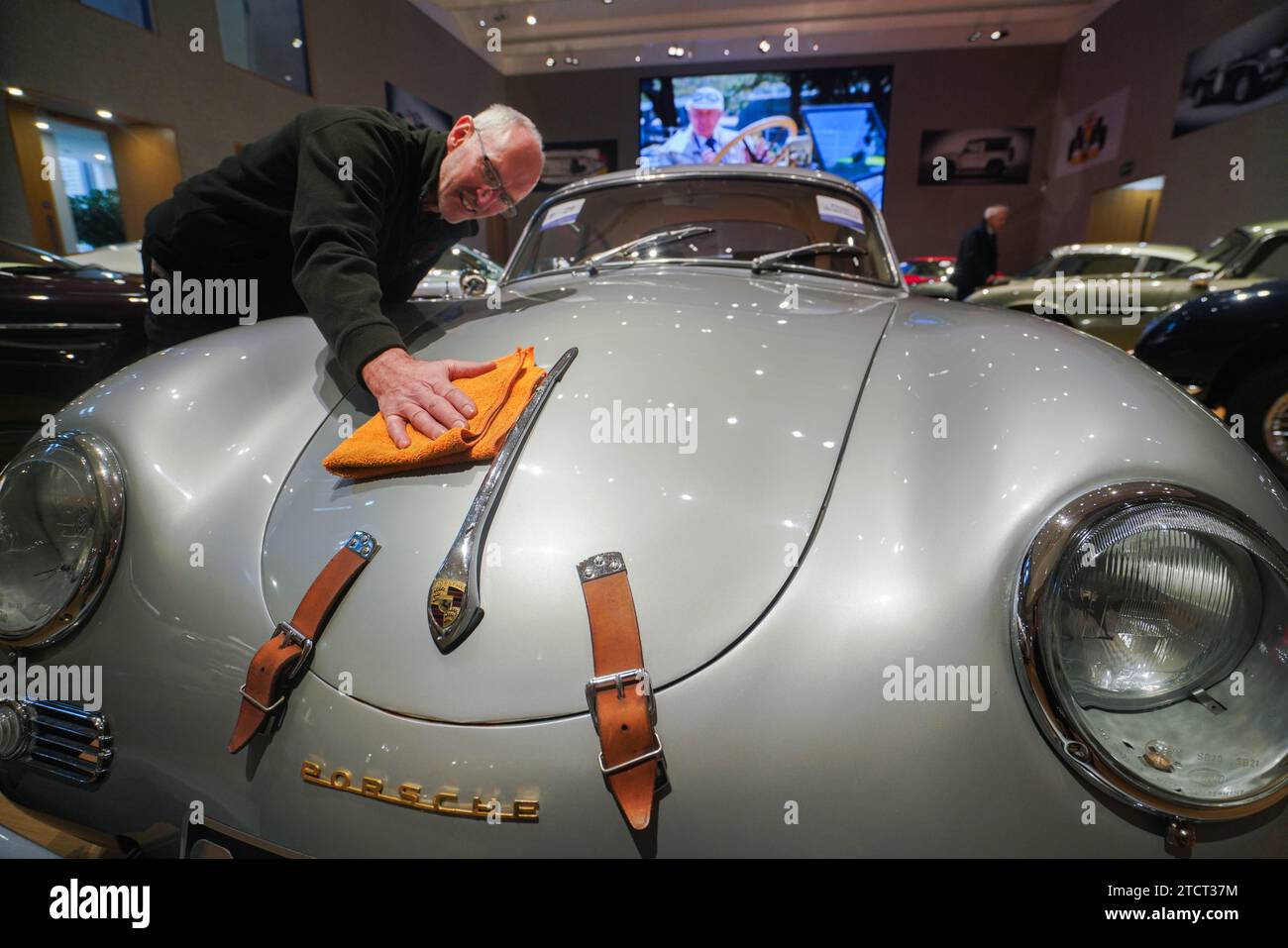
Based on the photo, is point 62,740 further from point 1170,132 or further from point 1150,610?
point 1170,132

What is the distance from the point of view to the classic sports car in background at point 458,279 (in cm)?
219

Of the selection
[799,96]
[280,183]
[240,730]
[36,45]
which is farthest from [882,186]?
[240,730]

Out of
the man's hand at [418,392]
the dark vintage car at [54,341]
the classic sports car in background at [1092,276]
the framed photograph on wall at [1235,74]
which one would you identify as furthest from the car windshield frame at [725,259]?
the framed photograph on wall at [1235,74]

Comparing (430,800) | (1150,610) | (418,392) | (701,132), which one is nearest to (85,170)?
(418,392)

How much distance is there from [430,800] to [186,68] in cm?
770

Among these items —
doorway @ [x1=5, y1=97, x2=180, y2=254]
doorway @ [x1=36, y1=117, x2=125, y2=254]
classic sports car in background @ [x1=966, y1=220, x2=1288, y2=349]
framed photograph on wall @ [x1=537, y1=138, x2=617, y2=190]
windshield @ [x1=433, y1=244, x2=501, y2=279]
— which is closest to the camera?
doorway @ [x1=5, y1=97, x2=180, y2=254]

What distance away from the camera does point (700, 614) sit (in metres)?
0.80

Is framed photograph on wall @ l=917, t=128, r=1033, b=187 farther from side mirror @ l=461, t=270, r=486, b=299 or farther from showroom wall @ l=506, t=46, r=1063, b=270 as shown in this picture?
side mirror @ l=461, t=270, r=486, b=299

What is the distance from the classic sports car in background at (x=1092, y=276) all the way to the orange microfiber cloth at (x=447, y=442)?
18.7 ft

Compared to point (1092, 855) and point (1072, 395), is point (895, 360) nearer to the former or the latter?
point (1072, 395)

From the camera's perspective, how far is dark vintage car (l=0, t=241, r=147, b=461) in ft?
7.50

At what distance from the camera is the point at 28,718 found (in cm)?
95

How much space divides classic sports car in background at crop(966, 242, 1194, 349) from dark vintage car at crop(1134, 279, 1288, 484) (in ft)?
8.39

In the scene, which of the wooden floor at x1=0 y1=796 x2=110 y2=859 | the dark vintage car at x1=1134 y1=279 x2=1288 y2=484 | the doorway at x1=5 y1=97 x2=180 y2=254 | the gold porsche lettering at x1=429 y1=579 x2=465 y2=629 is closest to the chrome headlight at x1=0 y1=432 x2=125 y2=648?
the gold porsche lettering at x1=429 y1=579 x2=465 y2=629
